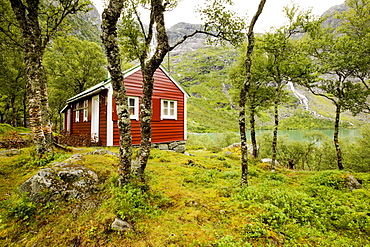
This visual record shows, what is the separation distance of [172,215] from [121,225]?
118cm

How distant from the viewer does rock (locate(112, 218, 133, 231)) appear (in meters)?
3.24

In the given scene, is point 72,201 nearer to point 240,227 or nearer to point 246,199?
point 240,227

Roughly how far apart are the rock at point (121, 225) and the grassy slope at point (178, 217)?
98 mm

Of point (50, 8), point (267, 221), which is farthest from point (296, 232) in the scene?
point (50, 8)

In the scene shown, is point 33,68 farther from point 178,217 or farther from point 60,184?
point 178,217

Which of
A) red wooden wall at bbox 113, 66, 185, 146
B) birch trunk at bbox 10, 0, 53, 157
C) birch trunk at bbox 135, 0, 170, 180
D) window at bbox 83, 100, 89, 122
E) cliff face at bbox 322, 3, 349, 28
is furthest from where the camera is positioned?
window at bbox 83, 100, 89, 122

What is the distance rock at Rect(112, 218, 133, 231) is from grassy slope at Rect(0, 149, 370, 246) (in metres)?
0.10

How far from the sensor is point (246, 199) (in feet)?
16.4

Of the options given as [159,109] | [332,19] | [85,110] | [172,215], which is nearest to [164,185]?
[172,215]

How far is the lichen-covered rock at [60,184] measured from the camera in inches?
146

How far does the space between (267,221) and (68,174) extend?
5.01 metres

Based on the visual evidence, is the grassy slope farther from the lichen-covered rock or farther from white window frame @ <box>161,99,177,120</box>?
white window frame @ <box>161,99,177,120</box>

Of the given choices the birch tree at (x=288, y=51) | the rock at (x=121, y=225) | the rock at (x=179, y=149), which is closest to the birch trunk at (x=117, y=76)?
the rock at (x=121, y=225)

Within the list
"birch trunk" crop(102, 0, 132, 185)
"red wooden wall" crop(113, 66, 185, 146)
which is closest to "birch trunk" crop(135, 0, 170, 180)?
"birch trunk" crop(102, 0, 132, 185)
